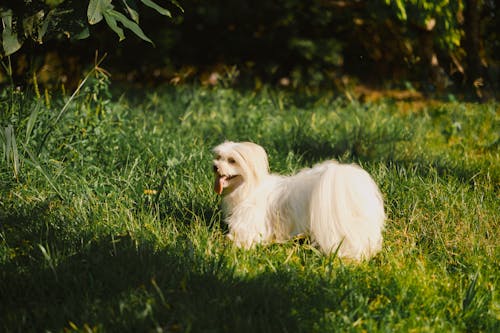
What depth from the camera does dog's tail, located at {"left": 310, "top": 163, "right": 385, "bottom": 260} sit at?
3.07 metres

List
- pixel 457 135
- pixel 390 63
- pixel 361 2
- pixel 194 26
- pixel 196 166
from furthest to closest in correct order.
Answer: pixel 194 26, pixel 390 63, pixel 361 2, pixel 457 135, pixel 196 166

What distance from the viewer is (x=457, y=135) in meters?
5.90

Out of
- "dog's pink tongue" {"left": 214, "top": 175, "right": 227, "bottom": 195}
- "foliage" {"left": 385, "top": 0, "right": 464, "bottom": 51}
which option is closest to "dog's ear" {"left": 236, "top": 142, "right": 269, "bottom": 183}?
"dog's pink tongue" {"left": 214, "top": 175, "right": 227, "bottom": 195}

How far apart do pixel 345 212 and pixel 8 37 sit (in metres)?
2.25

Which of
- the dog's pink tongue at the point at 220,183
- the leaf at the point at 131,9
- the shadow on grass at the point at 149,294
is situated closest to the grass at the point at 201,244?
the shadow on grass at the point at 149,294

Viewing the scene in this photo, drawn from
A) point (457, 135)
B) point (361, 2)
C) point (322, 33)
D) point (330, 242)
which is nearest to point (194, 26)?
point (322, 33)

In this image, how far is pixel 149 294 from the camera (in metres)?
2.76

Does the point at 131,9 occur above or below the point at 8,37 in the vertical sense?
above

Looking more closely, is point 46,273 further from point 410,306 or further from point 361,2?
point 361,2

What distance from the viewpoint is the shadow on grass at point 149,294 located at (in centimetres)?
260

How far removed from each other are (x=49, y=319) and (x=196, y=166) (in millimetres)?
2027

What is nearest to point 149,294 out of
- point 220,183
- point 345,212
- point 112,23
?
point 220,183

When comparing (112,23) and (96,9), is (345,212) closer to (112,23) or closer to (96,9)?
(112,23)

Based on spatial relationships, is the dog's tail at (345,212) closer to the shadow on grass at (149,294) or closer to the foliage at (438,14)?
the shadow on grass at (149,294)
